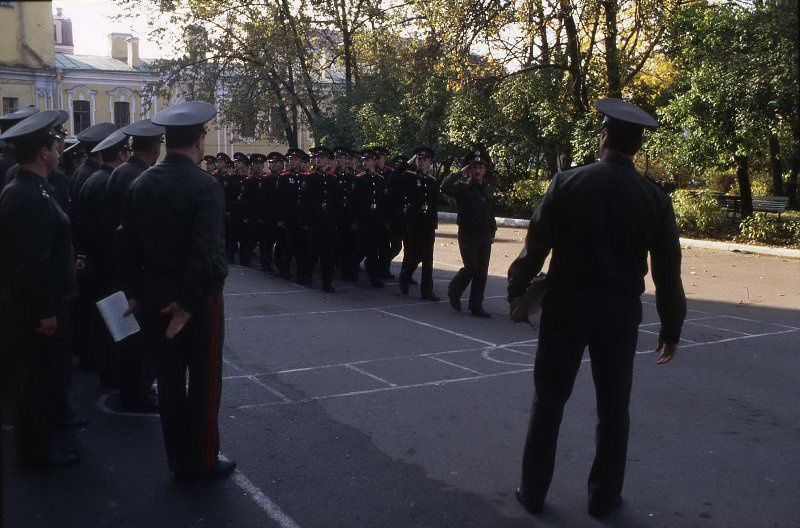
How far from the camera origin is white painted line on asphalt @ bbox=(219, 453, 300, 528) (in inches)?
169

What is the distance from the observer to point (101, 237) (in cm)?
668

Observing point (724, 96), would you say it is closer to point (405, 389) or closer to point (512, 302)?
point (405, 389)

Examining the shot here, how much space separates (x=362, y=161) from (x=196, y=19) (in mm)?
18758

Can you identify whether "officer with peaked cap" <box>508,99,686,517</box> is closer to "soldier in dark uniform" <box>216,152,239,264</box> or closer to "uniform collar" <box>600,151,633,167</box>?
"uniform collar" <box>600,151,633,167</box>

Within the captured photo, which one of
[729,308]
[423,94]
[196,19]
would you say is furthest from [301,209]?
[196,19]

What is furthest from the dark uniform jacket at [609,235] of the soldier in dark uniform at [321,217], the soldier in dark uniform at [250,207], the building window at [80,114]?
the building window at [80,114]

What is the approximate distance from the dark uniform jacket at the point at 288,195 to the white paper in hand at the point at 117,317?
7767 mm

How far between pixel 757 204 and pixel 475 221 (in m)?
15.2

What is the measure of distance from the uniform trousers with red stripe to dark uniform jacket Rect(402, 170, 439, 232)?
6924 millimetres

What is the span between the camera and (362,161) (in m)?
13.6

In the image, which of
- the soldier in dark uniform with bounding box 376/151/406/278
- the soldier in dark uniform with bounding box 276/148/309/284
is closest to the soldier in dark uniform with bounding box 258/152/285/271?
the soldier in dark uniform with bounding box 276/148/309/284

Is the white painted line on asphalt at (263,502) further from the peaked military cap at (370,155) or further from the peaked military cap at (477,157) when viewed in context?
the peaked military cap at (370,155)

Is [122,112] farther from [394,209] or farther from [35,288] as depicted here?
[35,288]

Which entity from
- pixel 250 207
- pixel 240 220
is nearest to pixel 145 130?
pixel 250 207
